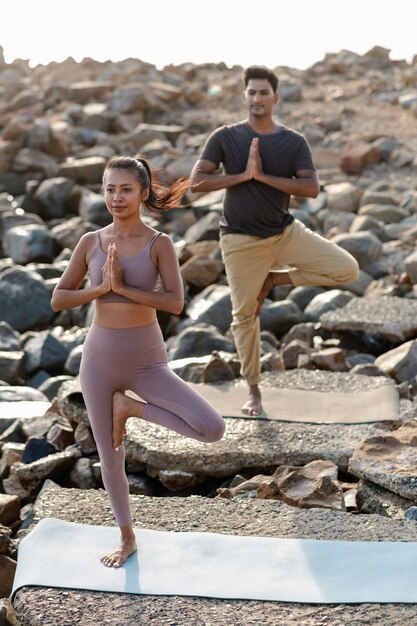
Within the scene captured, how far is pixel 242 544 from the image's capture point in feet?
17.2

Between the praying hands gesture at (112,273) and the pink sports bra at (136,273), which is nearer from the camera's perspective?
the praying hands gesture at (112,273)

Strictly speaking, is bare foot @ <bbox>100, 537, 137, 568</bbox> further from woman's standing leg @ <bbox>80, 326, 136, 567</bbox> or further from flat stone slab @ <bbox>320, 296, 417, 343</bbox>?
flat stone slab @ <bbox>320, 296, 417, 343</bbox>

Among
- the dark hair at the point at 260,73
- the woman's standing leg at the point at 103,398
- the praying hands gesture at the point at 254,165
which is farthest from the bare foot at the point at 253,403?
the woman's standing leg at the point at 103,398

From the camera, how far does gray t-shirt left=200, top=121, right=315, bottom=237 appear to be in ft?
22.4

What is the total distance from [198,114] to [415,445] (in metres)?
17.9

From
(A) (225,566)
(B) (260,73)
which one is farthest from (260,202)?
(A) (225,566)

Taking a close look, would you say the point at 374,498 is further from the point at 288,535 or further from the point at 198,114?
the point at 198,114

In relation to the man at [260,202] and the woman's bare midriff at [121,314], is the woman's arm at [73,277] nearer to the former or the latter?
the woman's bare midriff at [121,314]

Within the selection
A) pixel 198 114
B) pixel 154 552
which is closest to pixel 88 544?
pixel 154 552

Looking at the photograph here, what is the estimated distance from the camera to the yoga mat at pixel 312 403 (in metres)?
7.43

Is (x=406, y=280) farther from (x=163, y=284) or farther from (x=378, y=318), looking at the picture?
(x=163, y=284)

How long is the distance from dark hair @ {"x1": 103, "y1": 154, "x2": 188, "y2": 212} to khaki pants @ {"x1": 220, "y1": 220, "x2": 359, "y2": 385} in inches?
76.2

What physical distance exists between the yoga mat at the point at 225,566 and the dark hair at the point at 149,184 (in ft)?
5.22

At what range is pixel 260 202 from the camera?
689 cm
